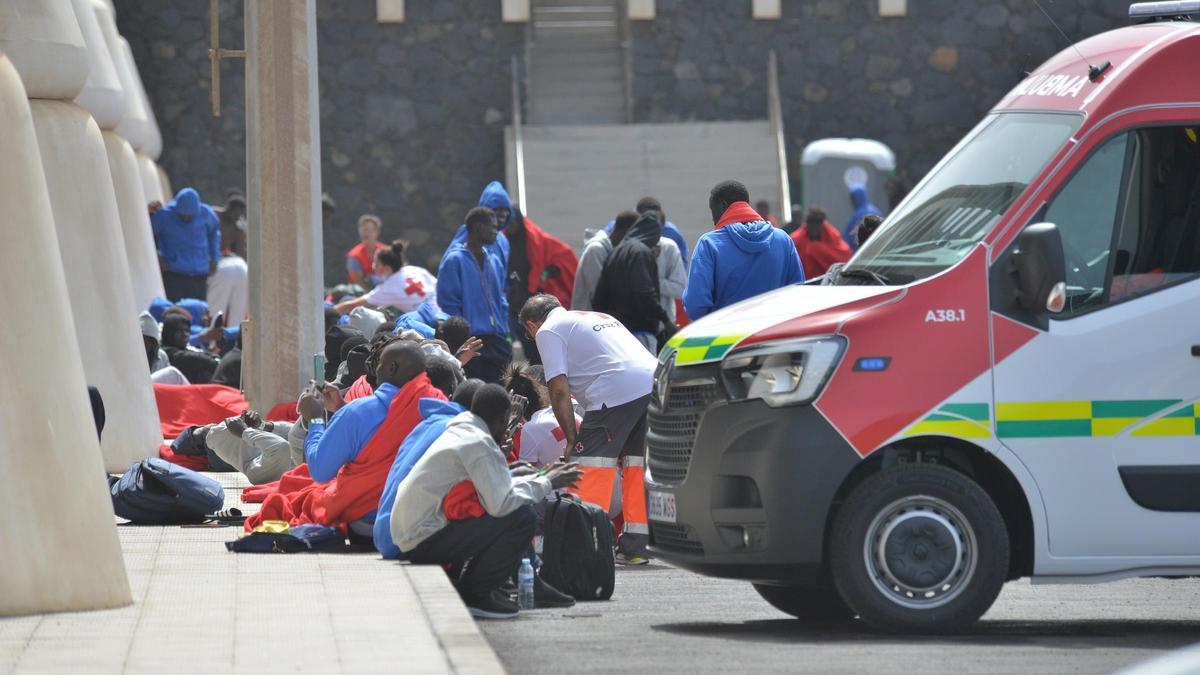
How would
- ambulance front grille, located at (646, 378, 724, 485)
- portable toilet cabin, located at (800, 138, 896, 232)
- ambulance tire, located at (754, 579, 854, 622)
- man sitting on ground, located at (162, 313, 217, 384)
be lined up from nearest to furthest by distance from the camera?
ambulance front grille, located at (646, 378, 724, 485)
ambulance tire, located at (754, 579, 854, 622)
man sitting on ground, located at (162, 313, 217, 384)
portable toilet cabin, located at (800, 138, 896, 232)

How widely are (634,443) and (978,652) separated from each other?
356 cm

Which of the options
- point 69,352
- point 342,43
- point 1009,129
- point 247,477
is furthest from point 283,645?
point 342,43

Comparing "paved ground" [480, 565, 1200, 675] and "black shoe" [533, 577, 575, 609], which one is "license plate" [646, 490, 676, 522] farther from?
"black shoe" [533, 577, 575, 609]

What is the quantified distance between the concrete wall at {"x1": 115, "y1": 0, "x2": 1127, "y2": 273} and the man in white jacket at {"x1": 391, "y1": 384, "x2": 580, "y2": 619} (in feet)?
68.2

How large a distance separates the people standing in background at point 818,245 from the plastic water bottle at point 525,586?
31.9ft

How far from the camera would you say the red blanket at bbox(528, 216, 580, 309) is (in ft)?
57.1

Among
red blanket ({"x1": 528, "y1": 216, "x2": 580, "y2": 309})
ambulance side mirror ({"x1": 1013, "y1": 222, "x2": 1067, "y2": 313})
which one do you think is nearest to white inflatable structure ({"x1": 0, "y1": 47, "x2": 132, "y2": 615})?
ambulance side mirror ({"x1": 1013, "y1": 222, "x2": 1067, "y2": 313})

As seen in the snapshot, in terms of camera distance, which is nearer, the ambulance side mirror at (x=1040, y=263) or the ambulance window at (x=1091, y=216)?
the ambulance side mirror at (x=1040, y=263)

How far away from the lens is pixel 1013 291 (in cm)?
829

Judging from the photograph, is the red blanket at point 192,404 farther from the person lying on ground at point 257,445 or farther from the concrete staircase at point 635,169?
the concrete staircase at point 635,169

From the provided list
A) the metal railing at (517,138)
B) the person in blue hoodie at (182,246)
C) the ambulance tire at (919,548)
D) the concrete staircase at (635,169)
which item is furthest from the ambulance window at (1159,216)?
the metal railing at (517,138)

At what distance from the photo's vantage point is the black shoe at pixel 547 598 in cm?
945

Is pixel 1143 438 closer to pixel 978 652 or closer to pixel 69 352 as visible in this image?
pixel 978 652

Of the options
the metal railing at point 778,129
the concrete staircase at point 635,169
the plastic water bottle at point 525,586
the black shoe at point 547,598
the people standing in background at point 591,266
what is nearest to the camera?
the plastic water bottle at point 525,586
